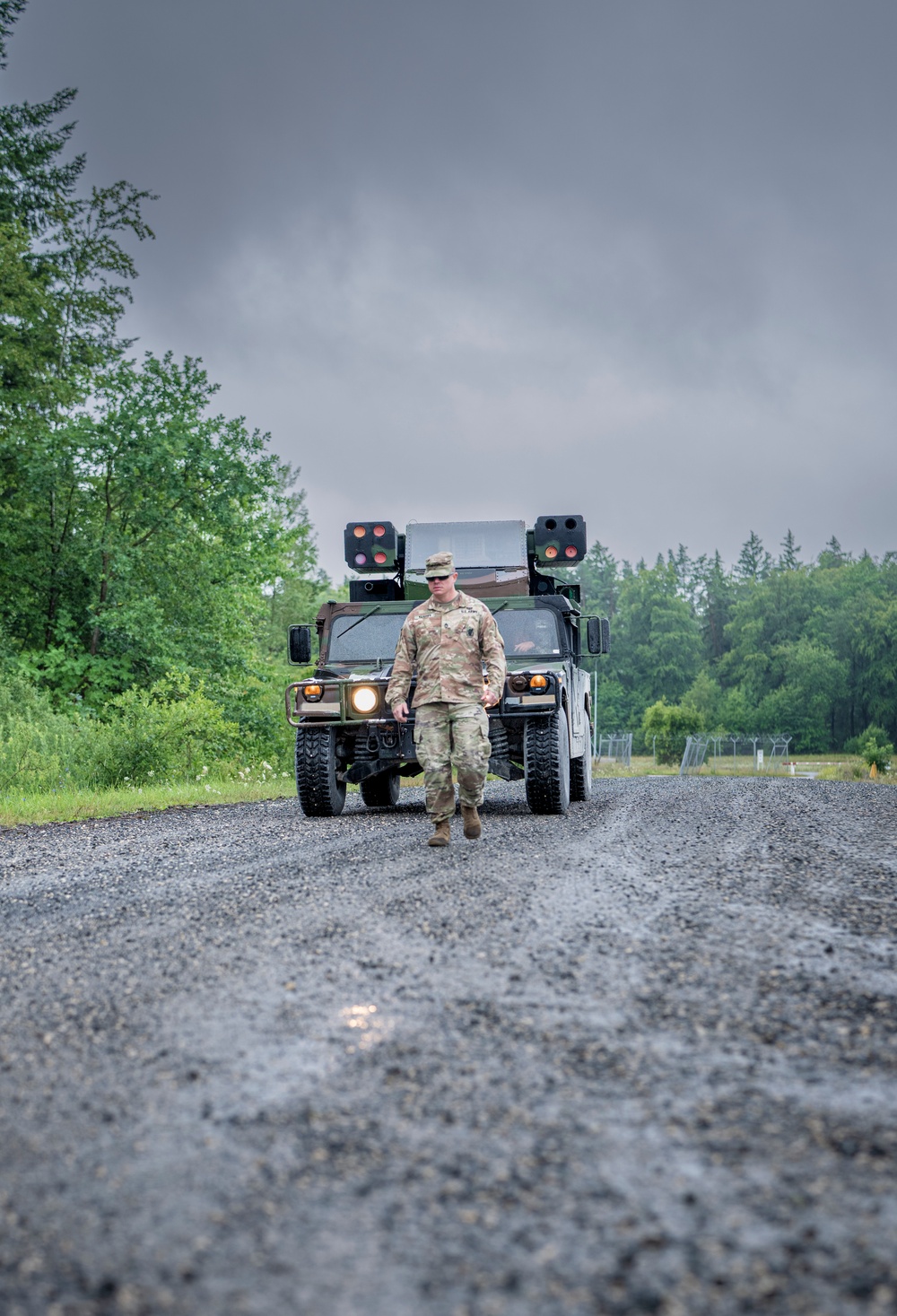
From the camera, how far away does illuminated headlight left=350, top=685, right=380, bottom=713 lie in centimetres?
917

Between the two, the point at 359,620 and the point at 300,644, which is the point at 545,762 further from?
the point at 300,644

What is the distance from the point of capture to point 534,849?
21.3 ft

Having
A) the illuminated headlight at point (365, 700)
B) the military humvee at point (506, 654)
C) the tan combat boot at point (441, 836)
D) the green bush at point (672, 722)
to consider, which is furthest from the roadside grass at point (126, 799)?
the green bush at point (672, 722)

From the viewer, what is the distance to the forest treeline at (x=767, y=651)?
8269cm

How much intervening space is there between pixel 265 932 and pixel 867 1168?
8.68 ft

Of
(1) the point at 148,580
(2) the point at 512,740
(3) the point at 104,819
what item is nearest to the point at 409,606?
(2) the point at 512,740

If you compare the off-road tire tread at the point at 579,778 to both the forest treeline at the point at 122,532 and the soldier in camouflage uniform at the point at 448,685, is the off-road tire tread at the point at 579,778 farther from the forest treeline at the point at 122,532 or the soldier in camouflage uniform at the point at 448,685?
the forest treeline at the point at 122,532

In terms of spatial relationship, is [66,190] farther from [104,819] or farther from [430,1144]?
[430,1144]

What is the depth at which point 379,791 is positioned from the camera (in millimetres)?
11141

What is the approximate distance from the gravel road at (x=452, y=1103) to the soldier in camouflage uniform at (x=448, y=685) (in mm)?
2602

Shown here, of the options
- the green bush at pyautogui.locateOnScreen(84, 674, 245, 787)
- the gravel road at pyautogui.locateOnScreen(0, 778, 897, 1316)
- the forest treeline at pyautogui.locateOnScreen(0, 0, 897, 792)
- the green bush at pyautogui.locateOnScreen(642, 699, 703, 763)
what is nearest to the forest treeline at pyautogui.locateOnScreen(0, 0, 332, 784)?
the forest treeline at pyautogui.locateOnScreen(0, 0, 897, 792)

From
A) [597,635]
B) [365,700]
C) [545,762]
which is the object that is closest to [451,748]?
[545,762]

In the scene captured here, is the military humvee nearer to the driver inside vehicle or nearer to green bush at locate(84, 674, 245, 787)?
the driver inside vehicle

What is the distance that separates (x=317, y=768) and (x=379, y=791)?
203cm
